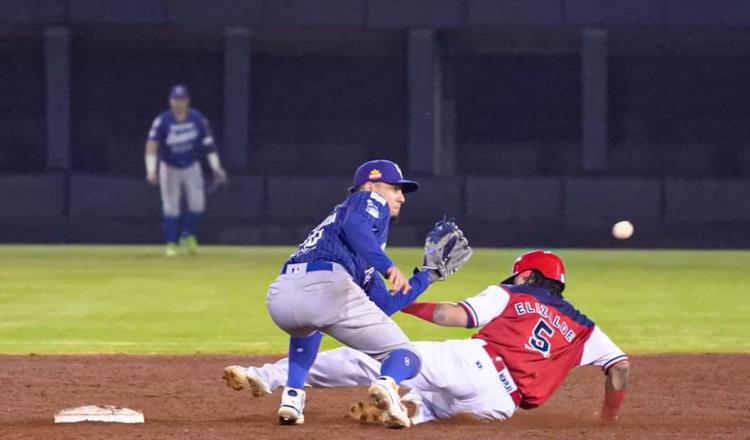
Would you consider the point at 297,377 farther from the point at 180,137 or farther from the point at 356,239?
the point at 180,137

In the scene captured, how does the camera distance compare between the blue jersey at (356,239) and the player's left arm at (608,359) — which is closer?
the blue jersey at (356,239)

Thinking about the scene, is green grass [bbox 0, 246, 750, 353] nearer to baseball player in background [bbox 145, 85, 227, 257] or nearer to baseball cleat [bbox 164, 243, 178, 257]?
baseball cleat [bbox 164, 243, 178, 257]

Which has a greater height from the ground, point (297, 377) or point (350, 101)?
point (350, 101)

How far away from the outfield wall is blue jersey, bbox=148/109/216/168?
11.6ft

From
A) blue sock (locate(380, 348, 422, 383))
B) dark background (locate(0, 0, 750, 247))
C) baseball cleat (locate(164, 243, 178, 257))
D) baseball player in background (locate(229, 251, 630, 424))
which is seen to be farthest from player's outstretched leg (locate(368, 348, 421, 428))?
dark background (locate(0, 0, 750, 247))

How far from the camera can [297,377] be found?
7.05 meters

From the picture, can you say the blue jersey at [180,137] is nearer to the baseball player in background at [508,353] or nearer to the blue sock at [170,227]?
the blue sock at [170,227]

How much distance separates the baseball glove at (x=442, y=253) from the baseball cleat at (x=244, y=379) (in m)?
0.98

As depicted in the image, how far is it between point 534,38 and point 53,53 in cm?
813

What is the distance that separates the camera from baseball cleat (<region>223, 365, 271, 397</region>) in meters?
→ 7.01

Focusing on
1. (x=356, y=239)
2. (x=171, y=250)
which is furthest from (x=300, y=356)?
(x=171, y=250)

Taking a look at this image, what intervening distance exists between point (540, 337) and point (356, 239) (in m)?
1.04

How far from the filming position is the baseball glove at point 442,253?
6.97 metres

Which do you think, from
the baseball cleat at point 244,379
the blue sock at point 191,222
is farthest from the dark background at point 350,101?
the baseball cleat at point 244,379
